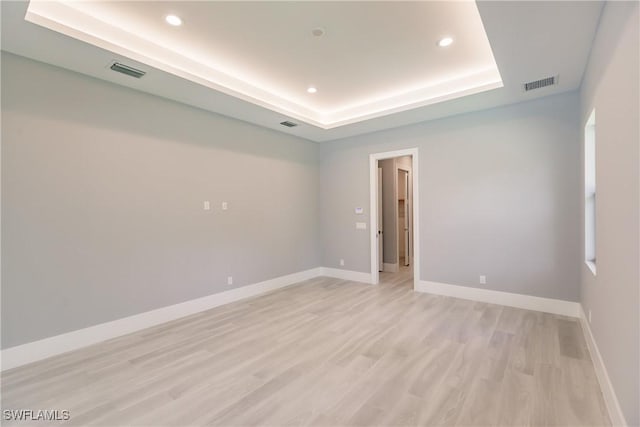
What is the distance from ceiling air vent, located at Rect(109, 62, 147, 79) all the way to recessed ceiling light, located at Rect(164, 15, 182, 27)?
0.63 metres

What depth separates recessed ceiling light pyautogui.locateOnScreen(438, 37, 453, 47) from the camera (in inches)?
118

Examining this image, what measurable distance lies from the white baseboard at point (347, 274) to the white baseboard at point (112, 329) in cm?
163

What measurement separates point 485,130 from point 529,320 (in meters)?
2.69

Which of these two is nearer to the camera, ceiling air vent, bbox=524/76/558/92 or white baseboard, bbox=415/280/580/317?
ceiling air vent, bbox=524/76/558/92

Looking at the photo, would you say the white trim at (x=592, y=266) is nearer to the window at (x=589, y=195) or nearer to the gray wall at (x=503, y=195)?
the window at (x=589, y=195)

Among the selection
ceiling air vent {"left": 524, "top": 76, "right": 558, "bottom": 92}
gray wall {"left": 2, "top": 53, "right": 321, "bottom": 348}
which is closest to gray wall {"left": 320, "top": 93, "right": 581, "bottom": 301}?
ceiling air vent {"left": 524, "top": 76, "right": 558, "bottom": 92}

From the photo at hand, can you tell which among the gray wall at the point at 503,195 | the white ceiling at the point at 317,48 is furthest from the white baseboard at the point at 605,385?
the white ceiling at the point at 317,48

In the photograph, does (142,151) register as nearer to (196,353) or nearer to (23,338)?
(23,338)

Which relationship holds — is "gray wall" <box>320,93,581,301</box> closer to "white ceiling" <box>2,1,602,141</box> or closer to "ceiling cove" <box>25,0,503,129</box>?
"white ceiling" <box>2,1,602,141</box>

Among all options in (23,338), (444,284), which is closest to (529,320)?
(444,284)

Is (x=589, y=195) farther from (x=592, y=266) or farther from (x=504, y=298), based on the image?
(x=504, y=298)

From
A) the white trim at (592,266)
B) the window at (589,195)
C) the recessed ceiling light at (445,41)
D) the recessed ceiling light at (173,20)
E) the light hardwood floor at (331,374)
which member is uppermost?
the recessed ceiling light at (173,20)

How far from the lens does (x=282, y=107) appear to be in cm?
460

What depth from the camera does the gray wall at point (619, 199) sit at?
1454 millimetres
